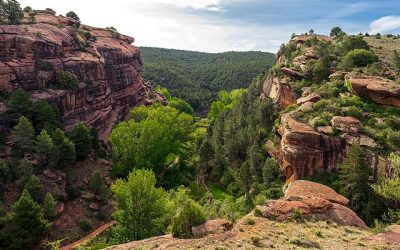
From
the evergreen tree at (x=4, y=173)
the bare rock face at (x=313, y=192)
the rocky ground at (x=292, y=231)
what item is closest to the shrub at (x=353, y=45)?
the bare rock face at (x=313, y=192)

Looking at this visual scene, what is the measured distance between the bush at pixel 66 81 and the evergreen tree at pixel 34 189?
1309 inches

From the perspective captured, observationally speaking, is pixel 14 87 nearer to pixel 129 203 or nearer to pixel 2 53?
pixel 2 53

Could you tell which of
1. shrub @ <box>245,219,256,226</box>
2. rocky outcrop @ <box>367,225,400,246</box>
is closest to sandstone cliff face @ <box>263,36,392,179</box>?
rocky outcrop @ <box>367,225,400,246</box>

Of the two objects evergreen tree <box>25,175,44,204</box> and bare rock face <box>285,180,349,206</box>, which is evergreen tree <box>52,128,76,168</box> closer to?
evergreen tree <box>25,175,44,204</box>

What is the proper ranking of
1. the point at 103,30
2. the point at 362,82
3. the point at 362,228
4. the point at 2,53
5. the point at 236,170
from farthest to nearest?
the point at 103,30 < the point at 2,53 < the point at 236,170 < the point at 362,82 < the point at 362,228

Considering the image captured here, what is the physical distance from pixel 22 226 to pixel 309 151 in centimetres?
3927

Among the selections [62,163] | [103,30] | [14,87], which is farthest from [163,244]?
[103,30]

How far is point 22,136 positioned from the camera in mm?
60000

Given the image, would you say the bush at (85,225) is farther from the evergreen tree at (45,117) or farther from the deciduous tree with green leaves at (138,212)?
the evergreen tree at (45,117)

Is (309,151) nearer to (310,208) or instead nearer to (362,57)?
(310,208)

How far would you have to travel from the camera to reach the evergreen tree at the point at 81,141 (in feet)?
222

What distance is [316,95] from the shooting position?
62750mm

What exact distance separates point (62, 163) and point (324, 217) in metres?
48.0

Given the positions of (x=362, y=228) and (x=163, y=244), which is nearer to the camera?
(x=163, y=244)
